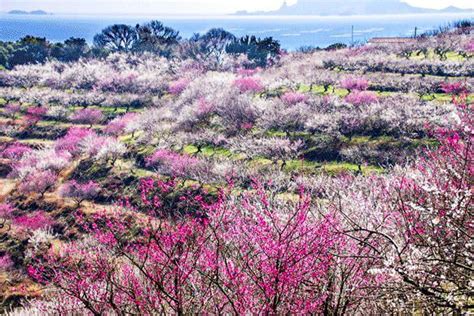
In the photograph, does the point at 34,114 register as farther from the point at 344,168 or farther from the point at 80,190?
the point at 344,168

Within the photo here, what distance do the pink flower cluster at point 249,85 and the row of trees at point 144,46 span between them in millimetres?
19369

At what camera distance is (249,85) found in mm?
52062

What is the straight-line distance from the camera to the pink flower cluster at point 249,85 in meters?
51.2

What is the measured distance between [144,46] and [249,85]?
42.1m

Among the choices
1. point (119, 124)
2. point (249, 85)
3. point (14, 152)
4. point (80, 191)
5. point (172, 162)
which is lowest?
point (80, 191)

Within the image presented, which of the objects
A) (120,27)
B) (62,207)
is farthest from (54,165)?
(120,27)

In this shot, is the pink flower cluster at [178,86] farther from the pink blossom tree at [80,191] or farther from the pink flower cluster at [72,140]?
the pink blossom tree at [80,191]

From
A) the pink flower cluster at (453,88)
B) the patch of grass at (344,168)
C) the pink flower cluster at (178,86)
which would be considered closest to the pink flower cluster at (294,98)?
the patch of grass at (344,168)

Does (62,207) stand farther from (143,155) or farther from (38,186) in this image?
(143,155)

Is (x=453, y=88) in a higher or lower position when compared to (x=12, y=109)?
higher

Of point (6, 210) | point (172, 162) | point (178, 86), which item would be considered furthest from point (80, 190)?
point (178, 86)

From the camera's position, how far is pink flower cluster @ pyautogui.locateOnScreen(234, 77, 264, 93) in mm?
51219

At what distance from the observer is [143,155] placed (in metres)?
39.8

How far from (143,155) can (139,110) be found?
15.7 m
